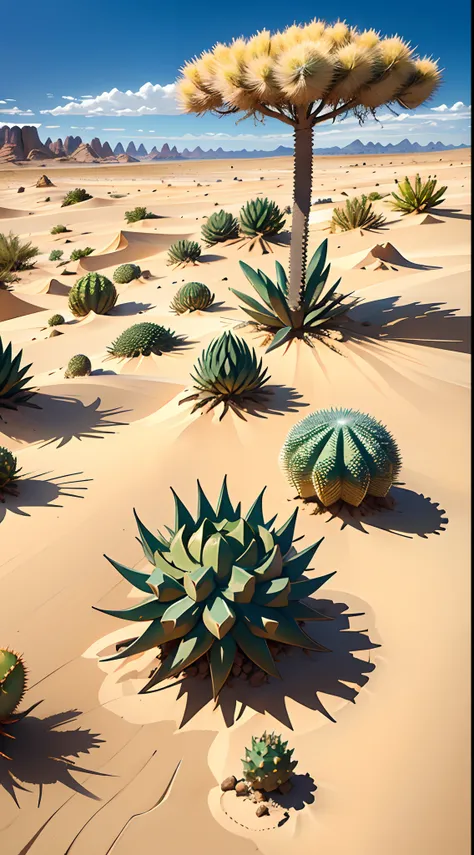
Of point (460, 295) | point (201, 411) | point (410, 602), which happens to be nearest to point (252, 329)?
point (201, 411)

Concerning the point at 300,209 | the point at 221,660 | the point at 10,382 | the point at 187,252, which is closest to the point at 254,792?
the point at 221,660

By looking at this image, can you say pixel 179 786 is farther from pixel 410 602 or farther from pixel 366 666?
pixel 410 602

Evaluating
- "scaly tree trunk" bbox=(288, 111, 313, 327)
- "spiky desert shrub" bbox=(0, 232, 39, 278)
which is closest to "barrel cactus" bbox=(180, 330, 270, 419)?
"scaly tree trunk" bbox=(288, 111, 313, 327)

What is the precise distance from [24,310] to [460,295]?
11534 mm

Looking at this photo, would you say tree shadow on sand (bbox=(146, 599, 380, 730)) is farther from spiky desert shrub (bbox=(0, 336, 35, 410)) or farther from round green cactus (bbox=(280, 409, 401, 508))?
spiky desert shrub (bbox=(0, 336, 35, 410))

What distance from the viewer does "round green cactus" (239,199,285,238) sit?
16.8 meters

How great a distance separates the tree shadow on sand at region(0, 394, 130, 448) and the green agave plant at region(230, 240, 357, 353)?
2652 mm

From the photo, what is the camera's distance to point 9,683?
3293 millimetres

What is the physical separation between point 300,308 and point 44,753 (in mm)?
7087

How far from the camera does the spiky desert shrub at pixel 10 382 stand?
7.93m

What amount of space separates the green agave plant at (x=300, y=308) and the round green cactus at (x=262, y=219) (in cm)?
807

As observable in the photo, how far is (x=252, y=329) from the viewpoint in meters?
9.83

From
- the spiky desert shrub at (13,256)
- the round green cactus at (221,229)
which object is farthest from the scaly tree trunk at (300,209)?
the spiky desert shrub at (13,256)

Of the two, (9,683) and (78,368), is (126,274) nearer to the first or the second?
(78,368)
